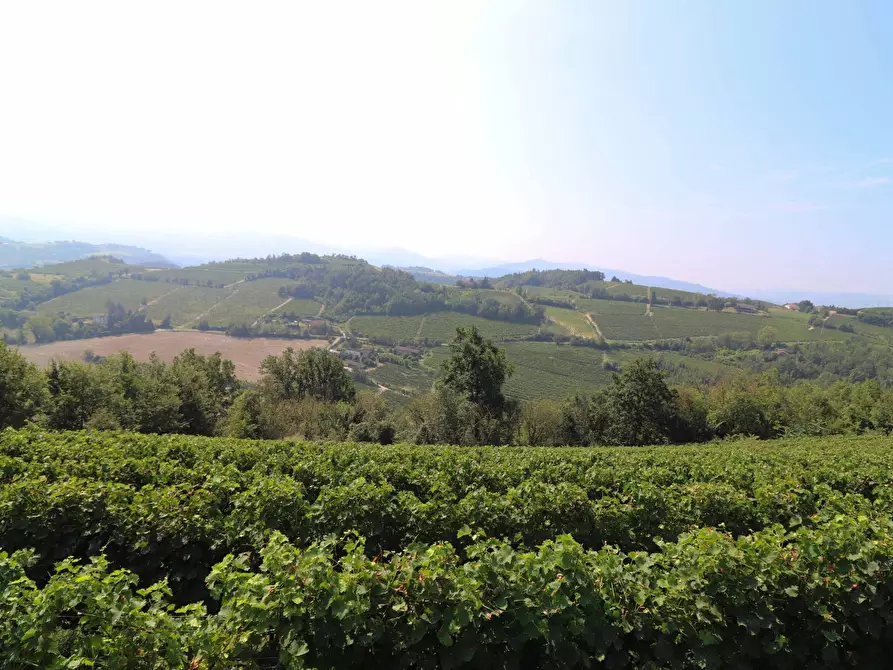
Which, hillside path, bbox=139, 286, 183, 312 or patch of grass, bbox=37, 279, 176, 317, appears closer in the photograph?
patch of grass, bbox=37, 279, 176, 317

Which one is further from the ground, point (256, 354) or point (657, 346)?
point (657, 346)

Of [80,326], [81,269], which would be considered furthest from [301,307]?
[81,269]

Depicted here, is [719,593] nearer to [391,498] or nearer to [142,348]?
[391,498]

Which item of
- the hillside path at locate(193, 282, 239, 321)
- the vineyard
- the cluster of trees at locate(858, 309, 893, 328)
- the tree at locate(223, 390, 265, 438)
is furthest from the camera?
the hillside path at locate(193, 282, 239, 321)

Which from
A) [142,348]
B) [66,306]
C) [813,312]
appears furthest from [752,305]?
[66,306]

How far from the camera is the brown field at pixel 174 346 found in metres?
94.6

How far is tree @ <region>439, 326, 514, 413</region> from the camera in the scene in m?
35.4

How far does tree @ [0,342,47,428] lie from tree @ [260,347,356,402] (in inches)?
870

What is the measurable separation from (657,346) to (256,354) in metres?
128

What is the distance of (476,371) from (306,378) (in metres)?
22.2

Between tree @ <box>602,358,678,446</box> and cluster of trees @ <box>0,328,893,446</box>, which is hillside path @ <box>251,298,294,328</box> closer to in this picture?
cluster of trees @ <box>0,328,893,446</box>

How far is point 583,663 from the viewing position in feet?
14.4

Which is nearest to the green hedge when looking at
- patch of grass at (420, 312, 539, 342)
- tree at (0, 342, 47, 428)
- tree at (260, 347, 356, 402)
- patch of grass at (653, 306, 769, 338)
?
tree at (0, 342, 47, 428)

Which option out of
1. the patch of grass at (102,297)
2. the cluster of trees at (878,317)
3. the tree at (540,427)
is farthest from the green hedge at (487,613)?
the cluster of trees at (878,317)
